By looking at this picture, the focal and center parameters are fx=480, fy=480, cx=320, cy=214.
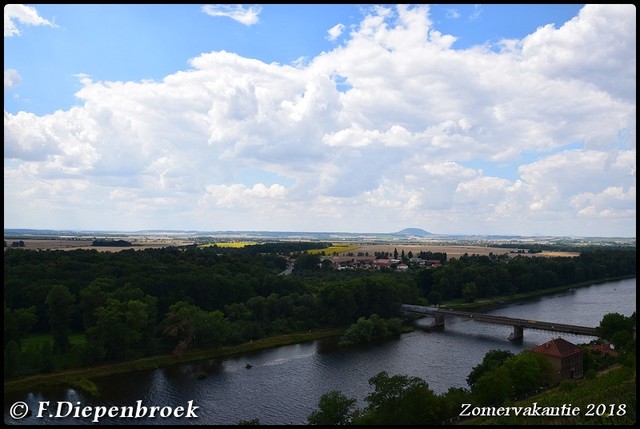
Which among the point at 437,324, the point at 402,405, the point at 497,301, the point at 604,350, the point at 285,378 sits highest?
the point at 402,405

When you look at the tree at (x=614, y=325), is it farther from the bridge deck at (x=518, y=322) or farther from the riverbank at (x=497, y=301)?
the riverbank at (x=497, y=301)

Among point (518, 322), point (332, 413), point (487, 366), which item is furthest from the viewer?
point (518, 322)

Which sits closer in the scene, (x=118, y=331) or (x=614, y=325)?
(x=118, y=331)

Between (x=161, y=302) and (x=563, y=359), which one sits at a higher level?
(x=161, y=302)

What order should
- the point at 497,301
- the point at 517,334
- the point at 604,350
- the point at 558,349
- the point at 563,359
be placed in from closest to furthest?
the point at 563,359 < the point at 558,349 < the point at 604,350 < the point at 517,334 < the point at 497,301

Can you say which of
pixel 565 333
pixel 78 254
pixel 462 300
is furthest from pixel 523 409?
pixel 78 254

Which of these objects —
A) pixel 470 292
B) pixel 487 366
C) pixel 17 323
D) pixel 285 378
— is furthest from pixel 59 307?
pixel 470 292

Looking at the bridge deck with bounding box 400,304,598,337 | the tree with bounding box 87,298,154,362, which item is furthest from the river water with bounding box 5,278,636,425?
the tree with bounding box 87,298,154,362

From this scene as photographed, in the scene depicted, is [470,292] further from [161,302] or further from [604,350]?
[161,302]
